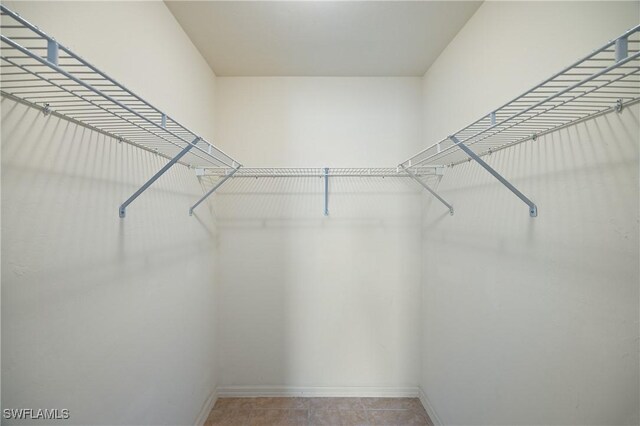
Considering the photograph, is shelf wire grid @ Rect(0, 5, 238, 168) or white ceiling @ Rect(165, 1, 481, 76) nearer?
shelf wire grid @ Rect(0, 5, 238, 168)

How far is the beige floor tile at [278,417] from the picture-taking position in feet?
6.10

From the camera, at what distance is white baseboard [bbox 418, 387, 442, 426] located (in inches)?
71.7

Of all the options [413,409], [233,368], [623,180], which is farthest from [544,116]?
[233,368]

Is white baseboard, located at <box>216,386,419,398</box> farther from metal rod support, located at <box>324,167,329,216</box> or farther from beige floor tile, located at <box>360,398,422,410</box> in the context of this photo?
metal rod support, located at <box>324,167,329,216</box>

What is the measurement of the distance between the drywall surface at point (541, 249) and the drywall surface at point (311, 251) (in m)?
0.47

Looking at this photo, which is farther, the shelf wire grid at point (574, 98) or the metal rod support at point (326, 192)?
the metal rod support at point (326, 192)

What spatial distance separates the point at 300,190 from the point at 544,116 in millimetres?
1556

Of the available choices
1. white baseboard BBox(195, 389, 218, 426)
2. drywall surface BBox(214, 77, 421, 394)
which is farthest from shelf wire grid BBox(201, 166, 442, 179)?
white baseboard BBox(195, 389, 218, 426)

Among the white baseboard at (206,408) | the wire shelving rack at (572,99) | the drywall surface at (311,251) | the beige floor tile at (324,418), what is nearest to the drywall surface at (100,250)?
the white baseboard at (206,408)

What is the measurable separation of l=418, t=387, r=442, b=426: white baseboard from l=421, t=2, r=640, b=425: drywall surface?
0.11 metres

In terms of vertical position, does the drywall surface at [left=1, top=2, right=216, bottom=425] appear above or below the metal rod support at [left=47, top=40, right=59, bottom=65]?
below

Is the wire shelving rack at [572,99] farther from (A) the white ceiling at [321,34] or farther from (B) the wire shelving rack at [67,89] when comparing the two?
(B) the wire shelving rack at [67,89]

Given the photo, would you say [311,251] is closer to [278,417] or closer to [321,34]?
[278,417]
